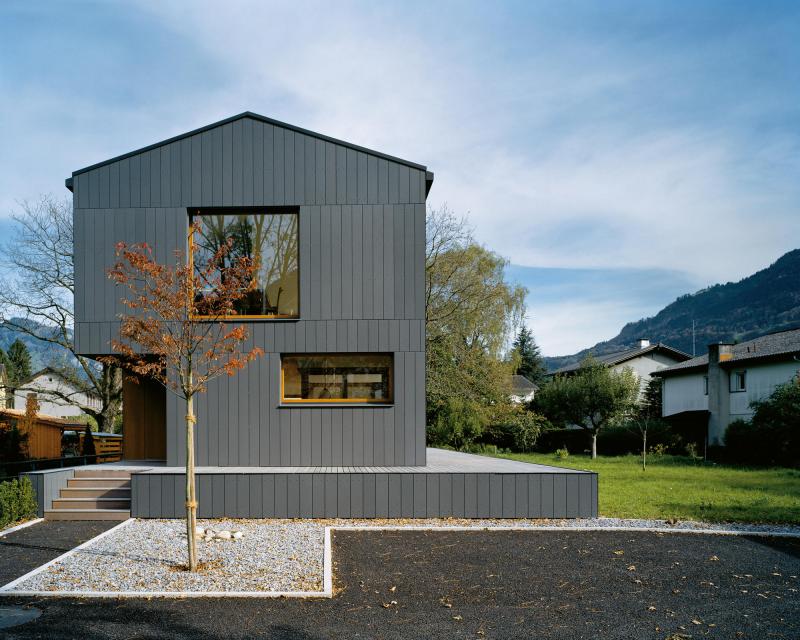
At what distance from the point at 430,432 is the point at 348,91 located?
15.0 m

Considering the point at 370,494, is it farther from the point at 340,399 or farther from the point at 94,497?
the point at 94,497

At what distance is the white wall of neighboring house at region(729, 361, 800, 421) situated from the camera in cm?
2317

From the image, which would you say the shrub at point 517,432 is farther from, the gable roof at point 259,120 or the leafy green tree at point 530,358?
the leafy green tree at point 530,358

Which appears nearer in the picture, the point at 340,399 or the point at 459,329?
the point at 340,399

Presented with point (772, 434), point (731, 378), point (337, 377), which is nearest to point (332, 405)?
point (337, 377)

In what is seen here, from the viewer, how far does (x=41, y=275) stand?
2145 centimetres

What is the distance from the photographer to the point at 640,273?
51.5 meters

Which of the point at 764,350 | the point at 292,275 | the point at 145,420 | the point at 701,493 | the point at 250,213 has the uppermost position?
the point at 250,213

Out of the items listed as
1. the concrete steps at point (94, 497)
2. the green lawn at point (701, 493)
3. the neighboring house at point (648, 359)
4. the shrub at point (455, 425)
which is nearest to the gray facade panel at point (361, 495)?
the concrete steps at point (94, 497)

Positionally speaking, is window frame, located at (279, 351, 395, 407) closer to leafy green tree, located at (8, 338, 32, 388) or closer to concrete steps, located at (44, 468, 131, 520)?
concrete steps, located at (44, 468, 131, 520)

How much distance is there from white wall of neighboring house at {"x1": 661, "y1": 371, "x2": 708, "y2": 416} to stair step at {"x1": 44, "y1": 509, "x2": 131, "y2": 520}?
2701 cm

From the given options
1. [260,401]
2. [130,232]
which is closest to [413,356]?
[260,401]

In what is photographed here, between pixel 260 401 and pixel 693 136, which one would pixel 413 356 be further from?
pixel 693 136

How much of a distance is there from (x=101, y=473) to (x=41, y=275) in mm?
14436
